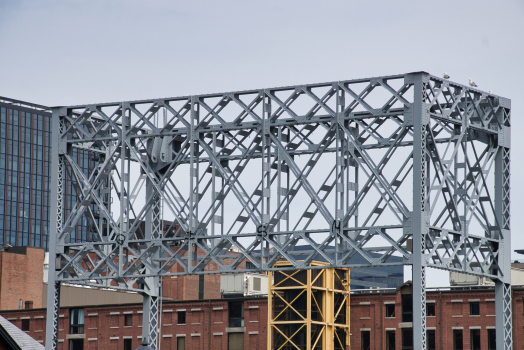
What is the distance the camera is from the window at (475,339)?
67062 mm

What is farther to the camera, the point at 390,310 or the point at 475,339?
the point at 390,310

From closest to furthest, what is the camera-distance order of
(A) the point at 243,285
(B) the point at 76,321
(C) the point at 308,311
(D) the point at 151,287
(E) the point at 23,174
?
1. (D) the point at 151,287
2. (C) the point at 308,311
3. (B) the point at 76,321
4. (A) the point at 243,285
5. (E) the point at 23,174

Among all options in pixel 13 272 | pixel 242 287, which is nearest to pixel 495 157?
pixel 242 287

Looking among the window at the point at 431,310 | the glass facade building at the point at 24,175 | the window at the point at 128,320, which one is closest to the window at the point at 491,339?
the window at the point at 431,310

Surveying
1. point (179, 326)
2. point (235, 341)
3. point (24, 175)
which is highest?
point (24, 175)

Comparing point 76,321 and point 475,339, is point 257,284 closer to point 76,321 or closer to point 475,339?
point 76,321

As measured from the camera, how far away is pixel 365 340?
7188cm

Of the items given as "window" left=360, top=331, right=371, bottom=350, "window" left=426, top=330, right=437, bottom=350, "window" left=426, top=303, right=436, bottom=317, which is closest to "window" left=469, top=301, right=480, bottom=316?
"window" left=426, top=303, right=436, bottom=317

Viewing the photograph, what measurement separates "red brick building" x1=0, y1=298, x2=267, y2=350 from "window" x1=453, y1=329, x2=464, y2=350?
13.6 metres

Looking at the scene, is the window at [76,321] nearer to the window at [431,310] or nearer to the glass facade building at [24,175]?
the window at [431,310]

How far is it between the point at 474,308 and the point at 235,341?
1706cm

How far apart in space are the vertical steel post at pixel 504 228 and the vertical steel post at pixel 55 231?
16047 millimetres

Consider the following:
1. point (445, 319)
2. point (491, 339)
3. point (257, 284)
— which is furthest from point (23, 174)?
point (491, 339)

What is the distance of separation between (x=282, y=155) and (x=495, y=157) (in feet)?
24.2
